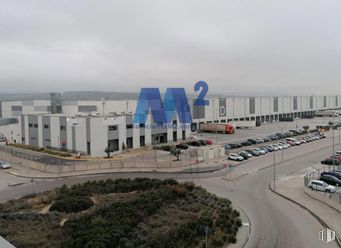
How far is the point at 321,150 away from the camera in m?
43.5

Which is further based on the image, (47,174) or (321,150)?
(321,150)

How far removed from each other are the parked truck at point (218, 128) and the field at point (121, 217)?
37634 mm

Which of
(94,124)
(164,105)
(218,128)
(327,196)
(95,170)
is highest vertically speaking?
(164,105)

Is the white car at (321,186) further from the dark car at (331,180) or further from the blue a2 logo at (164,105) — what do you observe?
the blue a2 logo at (164,105)

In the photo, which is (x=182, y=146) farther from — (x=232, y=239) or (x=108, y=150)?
(x=232, y=239)

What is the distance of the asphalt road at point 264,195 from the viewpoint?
1575 cm

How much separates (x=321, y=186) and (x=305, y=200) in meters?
3.22

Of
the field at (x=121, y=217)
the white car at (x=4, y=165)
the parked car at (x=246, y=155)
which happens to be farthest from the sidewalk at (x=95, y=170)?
the field at (x=121, y=217)

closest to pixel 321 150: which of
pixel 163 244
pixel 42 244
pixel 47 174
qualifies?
pixel 47 174

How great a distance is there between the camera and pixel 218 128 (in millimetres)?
62250

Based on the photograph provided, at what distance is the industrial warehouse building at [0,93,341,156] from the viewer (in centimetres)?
3978

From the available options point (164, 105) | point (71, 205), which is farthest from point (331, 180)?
point (164, 105)

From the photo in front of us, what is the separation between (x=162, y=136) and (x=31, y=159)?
17393 millimetres

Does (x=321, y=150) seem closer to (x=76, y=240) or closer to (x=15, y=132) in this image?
(x=76, y=240)
